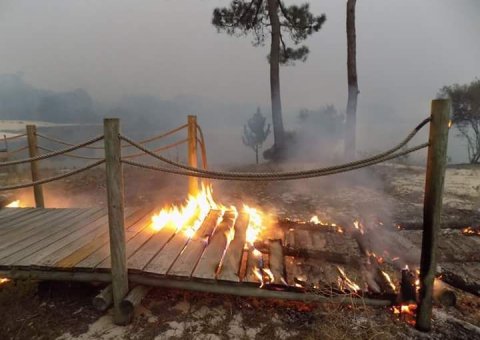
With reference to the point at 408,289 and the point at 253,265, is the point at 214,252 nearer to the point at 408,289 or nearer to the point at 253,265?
the point at 253,265

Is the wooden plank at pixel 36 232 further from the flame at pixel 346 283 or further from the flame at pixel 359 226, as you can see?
the flame at pixel 359 226

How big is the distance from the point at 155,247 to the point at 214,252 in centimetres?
74

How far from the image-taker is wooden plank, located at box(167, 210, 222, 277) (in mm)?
3102

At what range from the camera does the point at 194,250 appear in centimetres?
358

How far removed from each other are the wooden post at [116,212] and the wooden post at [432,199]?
283cm

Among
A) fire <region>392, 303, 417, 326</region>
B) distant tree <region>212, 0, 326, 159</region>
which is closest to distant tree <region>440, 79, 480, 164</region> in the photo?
distant tree <region>212, 0, 326, 159</region>

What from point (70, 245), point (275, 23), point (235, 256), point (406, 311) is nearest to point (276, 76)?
point (275, 23)

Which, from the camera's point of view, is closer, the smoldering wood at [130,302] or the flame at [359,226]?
the smoldering wood at [130,302]

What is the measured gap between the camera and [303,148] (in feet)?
60.4

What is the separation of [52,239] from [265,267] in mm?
2800

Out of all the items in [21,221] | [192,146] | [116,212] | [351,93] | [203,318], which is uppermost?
[351,93]

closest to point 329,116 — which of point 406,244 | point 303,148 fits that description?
point 303,148

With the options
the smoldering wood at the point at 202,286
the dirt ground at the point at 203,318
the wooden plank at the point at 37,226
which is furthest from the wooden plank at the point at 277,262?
the wooden plank at the point at 37,226

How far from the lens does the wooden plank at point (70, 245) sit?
128 inches
